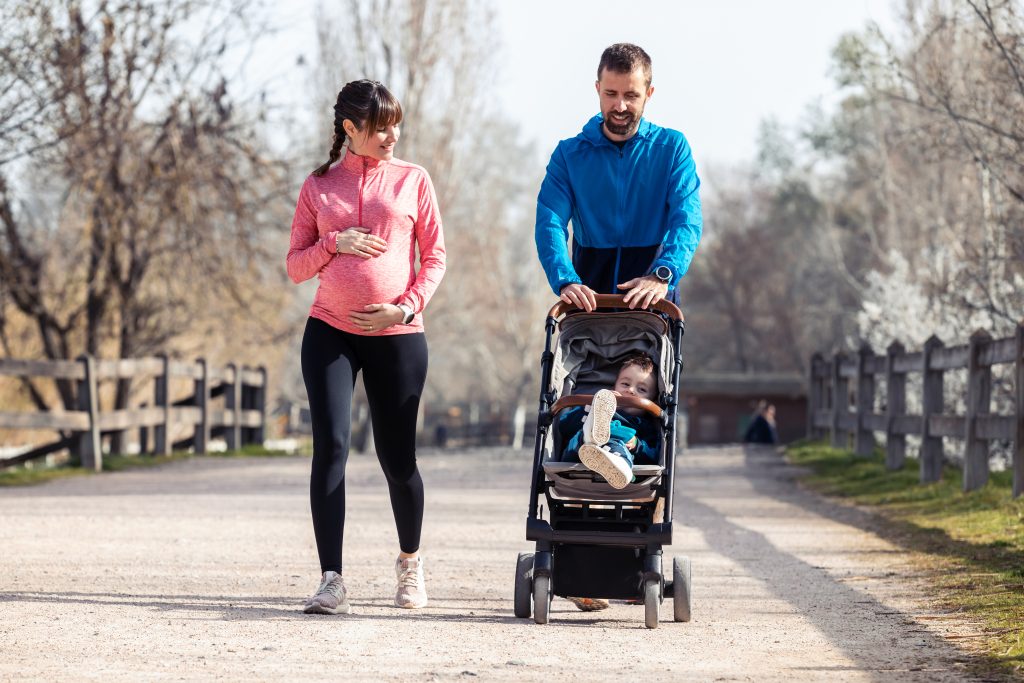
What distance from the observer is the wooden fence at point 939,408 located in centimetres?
1006

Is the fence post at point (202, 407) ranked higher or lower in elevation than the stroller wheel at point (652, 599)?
higher

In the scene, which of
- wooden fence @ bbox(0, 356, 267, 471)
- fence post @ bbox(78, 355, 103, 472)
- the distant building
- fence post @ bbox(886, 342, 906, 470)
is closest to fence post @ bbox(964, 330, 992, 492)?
fence post @ bbox(886, 342, 906, 470)

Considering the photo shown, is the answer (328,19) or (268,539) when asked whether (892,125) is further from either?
(268,539)

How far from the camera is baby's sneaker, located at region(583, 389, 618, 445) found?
17.1 feet

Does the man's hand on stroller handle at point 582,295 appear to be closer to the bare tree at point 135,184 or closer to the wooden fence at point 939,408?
the wooden fence at point 939,408

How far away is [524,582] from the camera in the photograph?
221 inches

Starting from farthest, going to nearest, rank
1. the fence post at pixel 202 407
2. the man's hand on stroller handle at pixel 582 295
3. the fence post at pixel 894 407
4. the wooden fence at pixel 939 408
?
the fence post at pixel 202 407, the fence post at pixel 894 407, the wooden fence at pixel 939 408, the man's hand on stroller handle at pixel 582 295

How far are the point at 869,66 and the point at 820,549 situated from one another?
19.2 ft

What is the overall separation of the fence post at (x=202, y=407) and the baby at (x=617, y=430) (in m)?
14.3

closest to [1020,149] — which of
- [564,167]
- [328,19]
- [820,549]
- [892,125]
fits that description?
[820,549]

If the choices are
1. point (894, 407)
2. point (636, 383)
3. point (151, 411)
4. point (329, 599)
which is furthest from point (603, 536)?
point (151, 411)

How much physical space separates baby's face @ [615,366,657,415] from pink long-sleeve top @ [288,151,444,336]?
0.84m

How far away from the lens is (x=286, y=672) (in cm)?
438

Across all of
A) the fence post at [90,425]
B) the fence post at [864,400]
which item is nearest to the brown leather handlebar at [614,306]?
the fence post at [864,400]
